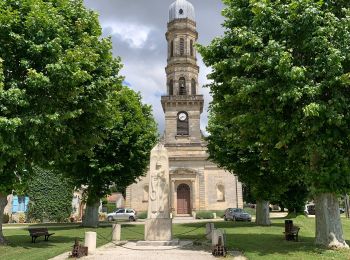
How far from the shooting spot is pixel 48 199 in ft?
125

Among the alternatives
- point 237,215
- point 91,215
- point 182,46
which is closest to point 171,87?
point 182,46

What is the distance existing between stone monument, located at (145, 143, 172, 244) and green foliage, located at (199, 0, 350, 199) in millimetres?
3696

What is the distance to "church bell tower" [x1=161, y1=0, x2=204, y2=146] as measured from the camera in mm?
46241

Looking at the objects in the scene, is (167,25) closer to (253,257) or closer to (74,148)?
(74,148)

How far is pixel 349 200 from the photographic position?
3872 cm

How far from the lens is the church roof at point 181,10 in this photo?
48.3m

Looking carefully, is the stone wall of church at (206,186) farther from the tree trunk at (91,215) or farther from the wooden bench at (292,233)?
the wooden bench at (292,233)

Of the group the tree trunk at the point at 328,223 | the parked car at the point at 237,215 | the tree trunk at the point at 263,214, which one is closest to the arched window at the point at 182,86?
the parked car at the point at 237,215

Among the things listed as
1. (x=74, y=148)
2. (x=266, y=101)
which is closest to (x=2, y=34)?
(x=74, y=148)

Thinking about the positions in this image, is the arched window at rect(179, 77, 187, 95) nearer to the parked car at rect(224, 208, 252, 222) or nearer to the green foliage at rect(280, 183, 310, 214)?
the parked car at rect(224, 208, 252, 222)

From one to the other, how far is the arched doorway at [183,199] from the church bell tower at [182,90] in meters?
5.08

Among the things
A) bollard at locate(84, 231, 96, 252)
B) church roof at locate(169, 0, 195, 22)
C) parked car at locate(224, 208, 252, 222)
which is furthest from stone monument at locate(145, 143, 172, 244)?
church roof at locate(169, 0, 195, 22)

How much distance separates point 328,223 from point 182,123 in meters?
34.4

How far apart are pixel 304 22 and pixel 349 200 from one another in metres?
30.9
